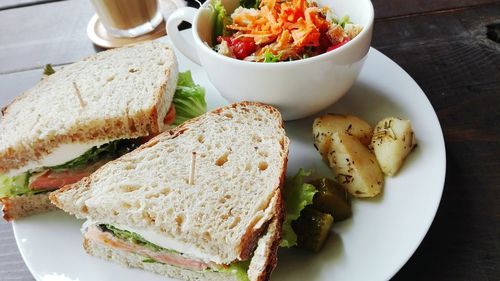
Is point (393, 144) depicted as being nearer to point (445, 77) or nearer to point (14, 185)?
point (445, 77)

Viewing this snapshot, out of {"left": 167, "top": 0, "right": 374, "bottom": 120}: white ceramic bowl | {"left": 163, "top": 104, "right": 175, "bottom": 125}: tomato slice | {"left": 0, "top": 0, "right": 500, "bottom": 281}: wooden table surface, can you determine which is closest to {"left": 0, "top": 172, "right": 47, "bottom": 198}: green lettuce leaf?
{"left": 0, "top": 0, "right": 500, "bottom": 281}: wooden table surface

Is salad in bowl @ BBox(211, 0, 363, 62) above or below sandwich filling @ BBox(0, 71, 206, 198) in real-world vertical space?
above

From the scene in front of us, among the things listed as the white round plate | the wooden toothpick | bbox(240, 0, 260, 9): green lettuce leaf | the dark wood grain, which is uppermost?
bbox(240, 0, 260, 9): green lettuce leaf

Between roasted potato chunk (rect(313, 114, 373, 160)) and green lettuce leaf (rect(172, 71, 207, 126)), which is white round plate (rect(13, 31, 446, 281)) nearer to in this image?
roasted potato chunk (rect(313, 114, 373, 160))

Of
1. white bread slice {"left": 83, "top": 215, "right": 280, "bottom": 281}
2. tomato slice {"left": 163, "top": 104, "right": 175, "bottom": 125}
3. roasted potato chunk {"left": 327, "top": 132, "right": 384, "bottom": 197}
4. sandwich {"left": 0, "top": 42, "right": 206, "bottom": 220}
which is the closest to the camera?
white bread slice {"left": 83, "top": 215, "right": 280, "bottom": 281}

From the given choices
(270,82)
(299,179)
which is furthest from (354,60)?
(299,179)

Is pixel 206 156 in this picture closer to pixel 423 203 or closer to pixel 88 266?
pixel 88 266

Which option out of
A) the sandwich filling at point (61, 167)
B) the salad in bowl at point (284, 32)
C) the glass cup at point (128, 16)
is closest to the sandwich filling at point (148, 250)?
the sandwich filling at point (61, 167)
